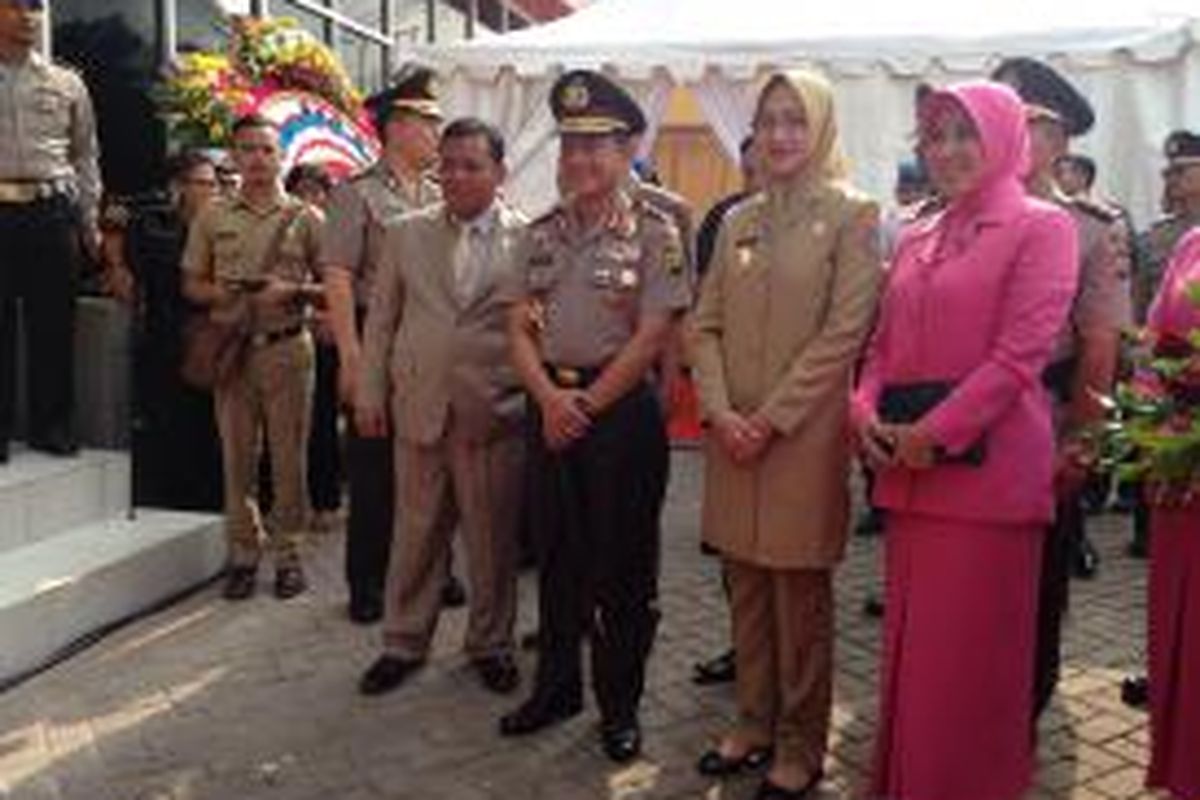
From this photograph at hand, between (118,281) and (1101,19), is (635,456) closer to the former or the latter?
(118,281)

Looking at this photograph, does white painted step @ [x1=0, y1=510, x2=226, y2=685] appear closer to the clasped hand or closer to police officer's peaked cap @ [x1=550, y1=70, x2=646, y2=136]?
police officer's peaked cap @ [x1=550, y1=70, x2=646, y2=136]

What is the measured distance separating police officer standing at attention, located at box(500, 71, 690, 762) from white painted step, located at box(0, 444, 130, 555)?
2356 millimetres

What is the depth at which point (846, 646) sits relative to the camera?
220 inches

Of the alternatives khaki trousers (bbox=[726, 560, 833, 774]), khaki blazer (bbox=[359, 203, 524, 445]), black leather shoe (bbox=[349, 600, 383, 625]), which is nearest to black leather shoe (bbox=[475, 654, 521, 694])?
khaki blazer (bbox=[359, 203, 524, 445])

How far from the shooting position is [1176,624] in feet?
12.6

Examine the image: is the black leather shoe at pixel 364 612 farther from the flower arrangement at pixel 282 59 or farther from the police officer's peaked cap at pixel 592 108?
the flower arrangement at pixel 282 59

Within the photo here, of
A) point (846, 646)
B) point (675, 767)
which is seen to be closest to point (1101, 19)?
point (846, 646)

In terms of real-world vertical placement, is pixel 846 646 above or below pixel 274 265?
below

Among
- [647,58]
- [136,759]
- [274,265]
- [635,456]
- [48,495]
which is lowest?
[136,759]

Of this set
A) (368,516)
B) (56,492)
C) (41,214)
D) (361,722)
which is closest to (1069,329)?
(361,722)

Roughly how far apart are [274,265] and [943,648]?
364cm

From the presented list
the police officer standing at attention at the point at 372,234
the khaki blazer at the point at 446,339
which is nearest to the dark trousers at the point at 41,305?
the police officer standing at attention at the point at 372,234

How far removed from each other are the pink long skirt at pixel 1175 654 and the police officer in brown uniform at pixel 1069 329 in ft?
0.92

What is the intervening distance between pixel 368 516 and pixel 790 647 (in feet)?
7.47
